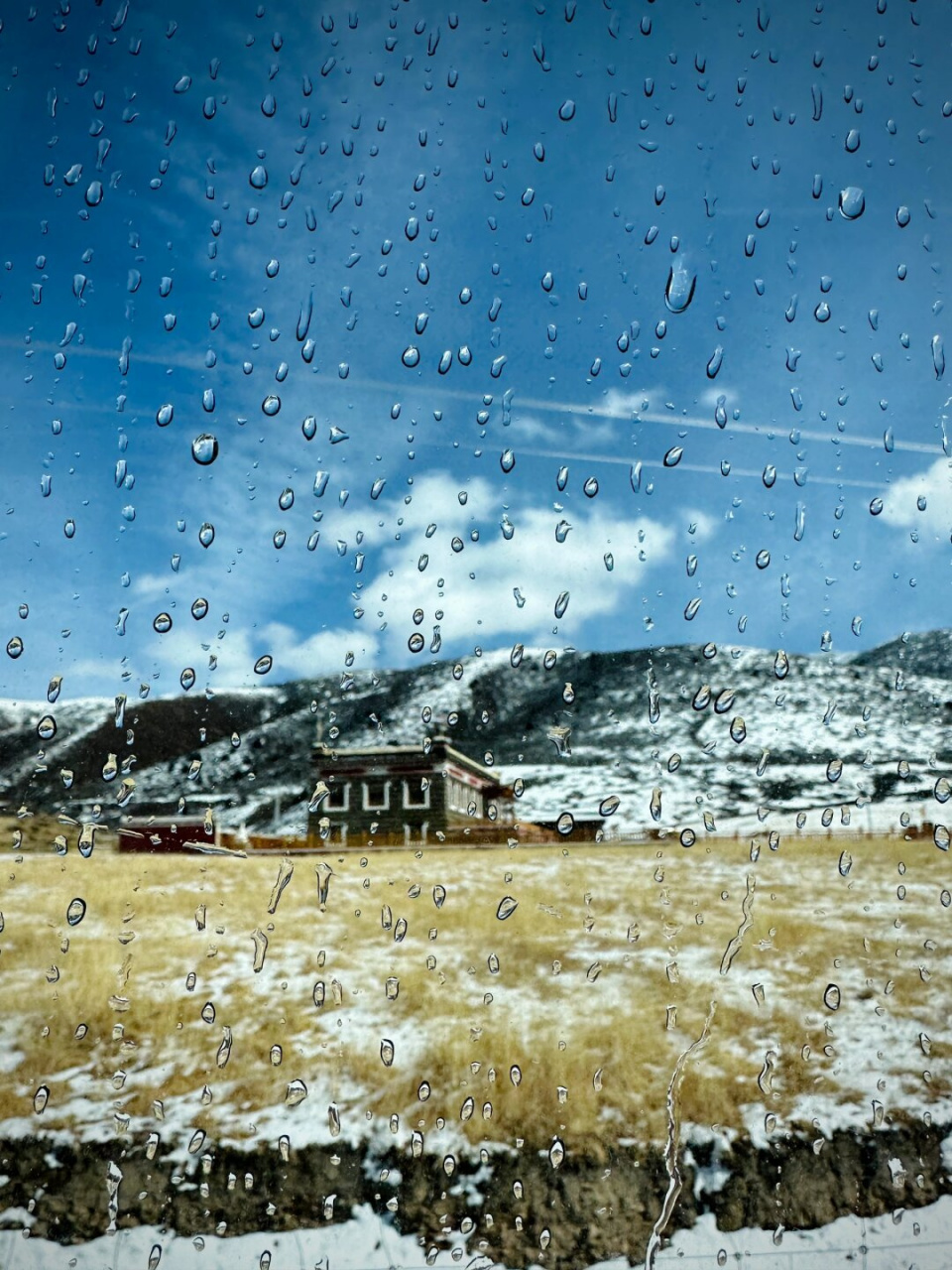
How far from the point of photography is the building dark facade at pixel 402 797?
11.5 metres

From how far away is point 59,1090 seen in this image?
6.41 metres

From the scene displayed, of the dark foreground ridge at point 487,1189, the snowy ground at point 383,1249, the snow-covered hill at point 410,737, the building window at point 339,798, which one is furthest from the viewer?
the building window at point 339,798

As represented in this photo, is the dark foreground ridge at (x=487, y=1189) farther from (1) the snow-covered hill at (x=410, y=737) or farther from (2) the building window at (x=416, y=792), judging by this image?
(2) the building window at (x=416, y=792)

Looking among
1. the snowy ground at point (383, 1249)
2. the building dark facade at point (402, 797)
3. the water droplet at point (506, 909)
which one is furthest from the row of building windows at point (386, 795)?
the snowy ground at point (383, 1249)

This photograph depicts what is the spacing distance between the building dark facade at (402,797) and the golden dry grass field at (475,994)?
1.79 ft

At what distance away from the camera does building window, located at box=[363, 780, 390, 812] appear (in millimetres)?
11688

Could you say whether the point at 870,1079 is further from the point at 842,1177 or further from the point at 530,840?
the point at 530,840

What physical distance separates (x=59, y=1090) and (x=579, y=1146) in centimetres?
365

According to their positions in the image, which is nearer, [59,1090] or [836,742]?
[59,1090]

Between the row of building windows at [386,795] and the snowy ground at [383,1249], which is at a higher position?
the row of building windows at [386,795]

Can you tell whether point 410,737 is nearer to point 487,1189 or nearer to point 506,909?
point 506,909

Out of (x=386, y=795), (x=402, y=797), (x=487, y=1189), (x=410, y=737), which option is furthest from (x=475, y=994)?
(x=410, y=737)

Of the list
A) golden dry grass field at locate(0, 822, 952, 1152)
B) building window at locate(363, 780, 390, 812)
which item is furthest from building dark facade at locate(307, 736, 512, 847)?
golden dry grass field at locate(0, 822, 952, 1152)

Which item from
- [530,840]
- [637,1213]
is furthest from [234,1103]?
[530,840]
